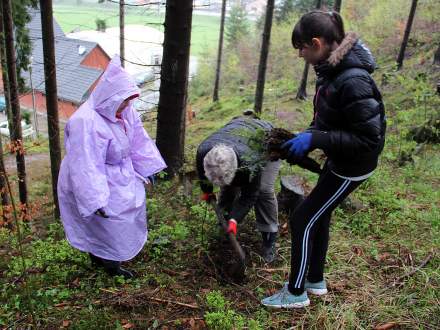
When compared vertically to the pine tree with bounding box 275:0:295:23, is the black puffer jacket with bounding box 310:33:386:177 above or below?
above

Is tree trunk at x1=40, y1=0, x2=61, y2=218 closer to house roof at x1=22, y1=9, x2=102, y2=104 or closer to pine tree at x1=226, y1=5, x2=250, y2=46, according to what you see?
house roof at x1=22, y1=9, x2=102, y2=104

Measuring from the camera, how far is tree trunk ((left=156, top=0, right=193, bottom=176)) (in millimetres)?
5070

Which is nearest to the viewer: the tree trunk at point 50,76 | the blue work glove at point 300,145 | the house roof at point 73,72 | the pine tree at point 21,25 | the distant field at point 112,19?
the blue work glove at point 300,145

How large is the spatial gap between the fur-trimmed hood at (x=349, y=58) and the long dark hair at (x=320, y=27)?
0.06 metres

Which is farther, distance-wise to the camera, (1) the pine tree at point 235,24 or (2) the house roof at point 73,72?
(1) the pine tree at point 235,24

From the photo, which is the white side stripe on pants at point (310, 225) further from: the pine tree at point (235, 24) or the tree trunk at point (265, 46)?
the pine tree at point (235, 24)

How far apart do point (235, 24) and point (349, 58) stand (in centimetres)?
4020

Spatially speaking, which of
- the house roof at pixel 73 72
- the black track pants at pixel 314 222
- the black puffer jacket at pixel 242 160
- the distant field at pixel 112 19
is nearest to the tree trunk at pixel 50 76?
the distant field at pixel 112 19

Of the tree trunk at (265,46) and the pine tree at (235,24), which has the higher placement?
the tree trunk at (265,46)

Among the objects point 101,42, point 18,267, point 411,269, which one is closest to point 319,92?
point 411,269

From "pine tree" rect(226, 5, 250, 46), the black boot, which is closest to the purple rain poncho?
the black boot

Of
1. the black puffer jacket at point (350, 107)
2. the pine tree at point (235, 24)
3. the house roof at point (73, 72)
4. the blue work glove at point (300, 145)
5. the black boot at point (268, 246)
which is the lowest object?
the house roof at point (73, 72)

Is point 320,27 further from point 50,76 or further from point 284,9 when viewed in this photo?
point 284,9

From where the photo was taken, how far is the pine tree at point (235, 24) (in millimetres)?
39531
